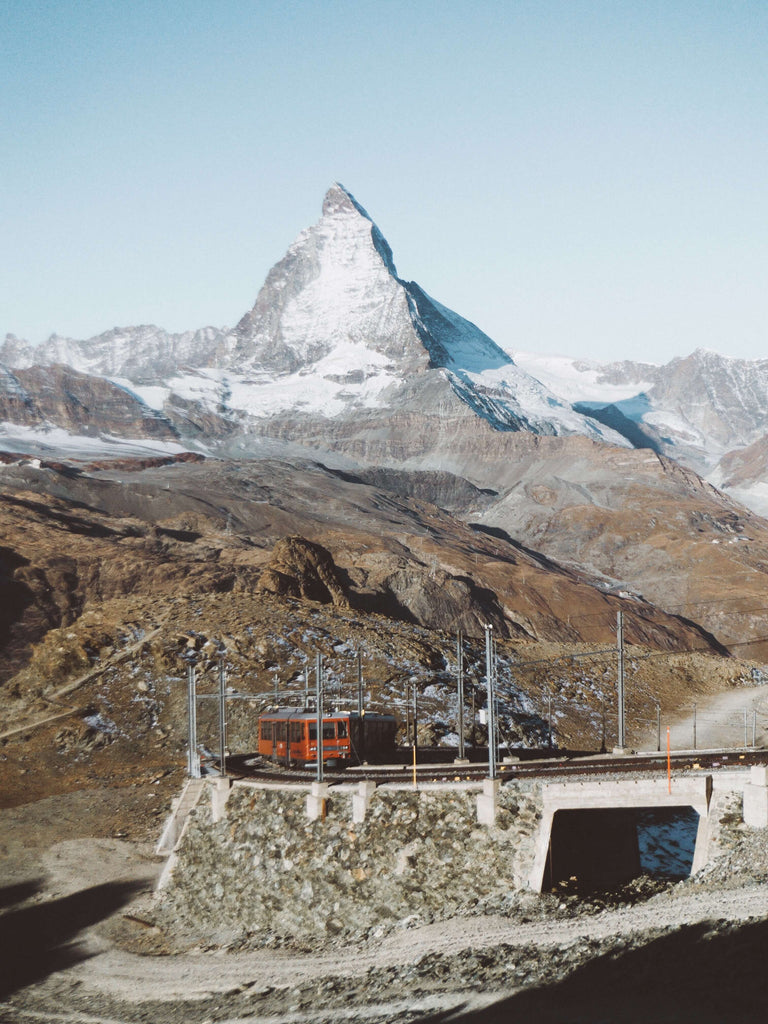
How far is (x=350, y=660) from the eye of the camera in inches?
2928

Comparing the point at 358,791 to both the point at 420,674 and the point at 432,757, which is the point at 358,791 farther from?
the point at 420,674

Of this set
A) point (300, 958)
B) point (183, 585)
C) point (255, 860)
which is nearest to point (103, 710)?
point (255, 860)

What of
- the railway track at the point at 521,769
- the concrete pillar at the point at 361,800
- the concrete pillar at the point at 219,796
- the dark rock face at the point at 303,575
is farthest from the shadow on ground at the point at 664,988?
the dark rock face at the point at 303,575

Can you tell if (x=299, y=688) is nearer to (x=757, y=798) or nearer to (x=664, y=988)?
(x=757, y=798)

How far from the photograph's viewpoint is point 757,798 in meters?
33.7

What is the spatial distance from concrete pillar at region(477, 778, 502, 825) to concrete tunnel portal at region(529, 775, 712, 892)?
174cm

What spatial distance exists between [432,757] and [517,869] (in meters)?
21.3

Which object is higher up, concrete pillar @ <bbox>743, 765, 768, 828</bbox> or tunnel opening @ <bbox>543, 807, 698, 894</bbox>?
concrete pillar @ <bbox>743, 765, 768, 828</bbox>

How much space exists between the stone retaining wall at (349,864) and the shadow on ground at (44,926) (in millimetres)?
2589

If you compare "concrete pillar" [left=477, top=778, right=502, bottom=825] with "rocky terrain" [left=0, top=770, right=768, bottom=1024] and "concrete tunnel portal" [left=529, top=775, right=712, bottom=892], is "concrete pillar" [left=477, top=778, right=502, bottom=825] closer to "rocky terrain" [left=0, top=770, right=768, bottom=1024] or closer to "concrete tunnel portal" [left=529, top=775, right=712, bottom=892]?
"concrete tunnel portal" [left=529, top=775, right=712, bottom=892]

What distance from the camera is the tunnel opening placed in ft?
121

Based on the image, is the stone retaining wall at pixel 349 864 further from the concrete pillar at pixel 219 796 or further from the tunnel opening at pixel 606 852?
the tunnel opening at pixel 606 852

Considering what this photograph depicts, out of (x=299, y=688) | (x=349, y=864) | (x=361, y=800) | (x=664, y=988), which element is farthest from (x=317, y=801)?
(x=299, y=688)

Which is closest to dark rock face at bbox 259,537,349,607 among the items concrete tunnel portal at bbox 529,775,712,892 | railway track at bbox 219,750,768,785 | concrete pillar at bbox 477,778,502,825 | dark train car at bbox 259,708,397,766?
dark train car at bbox 259,708,397,766
